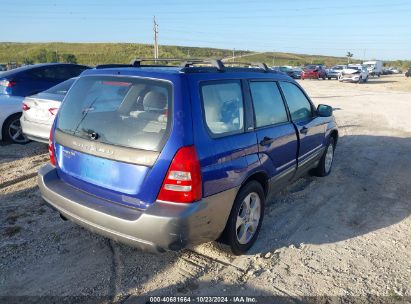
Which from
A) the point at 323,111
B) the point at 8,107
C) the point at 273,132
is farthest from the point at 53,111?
the point at 323,111

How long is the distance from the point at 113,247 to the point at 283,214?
207 centimetres

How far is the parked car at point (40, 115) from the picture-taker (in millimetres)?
6402

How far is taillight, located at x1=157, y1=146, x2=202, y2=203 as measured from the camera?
2.79 m

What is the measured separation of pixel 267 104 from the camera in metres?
4.03

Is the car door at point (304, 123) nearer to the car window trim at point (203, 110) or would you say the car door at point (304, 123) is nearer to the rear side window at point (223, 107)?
the car window trim at point (203, 110)

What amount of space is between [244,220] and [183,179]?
3.47 ft

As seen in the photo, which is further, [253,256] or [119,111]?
[253,256]

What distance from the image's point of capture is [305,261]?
141 inches

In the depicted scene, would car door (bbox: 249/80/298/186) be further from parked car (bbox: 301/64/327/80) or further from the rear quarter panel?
parked car (bbox: 301/64/327/80)

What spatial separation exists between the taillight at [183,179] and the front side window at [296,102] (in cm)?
212

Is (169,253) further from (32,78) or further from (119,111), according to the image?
(32,78)

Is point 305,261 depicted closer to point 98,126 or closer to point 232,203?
point 232,203

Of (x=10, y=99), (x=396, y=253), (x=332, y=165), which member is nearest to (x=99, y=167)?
(x=396, y=253)

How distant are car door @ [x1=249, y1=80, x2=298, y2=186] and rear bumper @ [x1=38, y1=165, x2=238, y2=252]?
763mm
